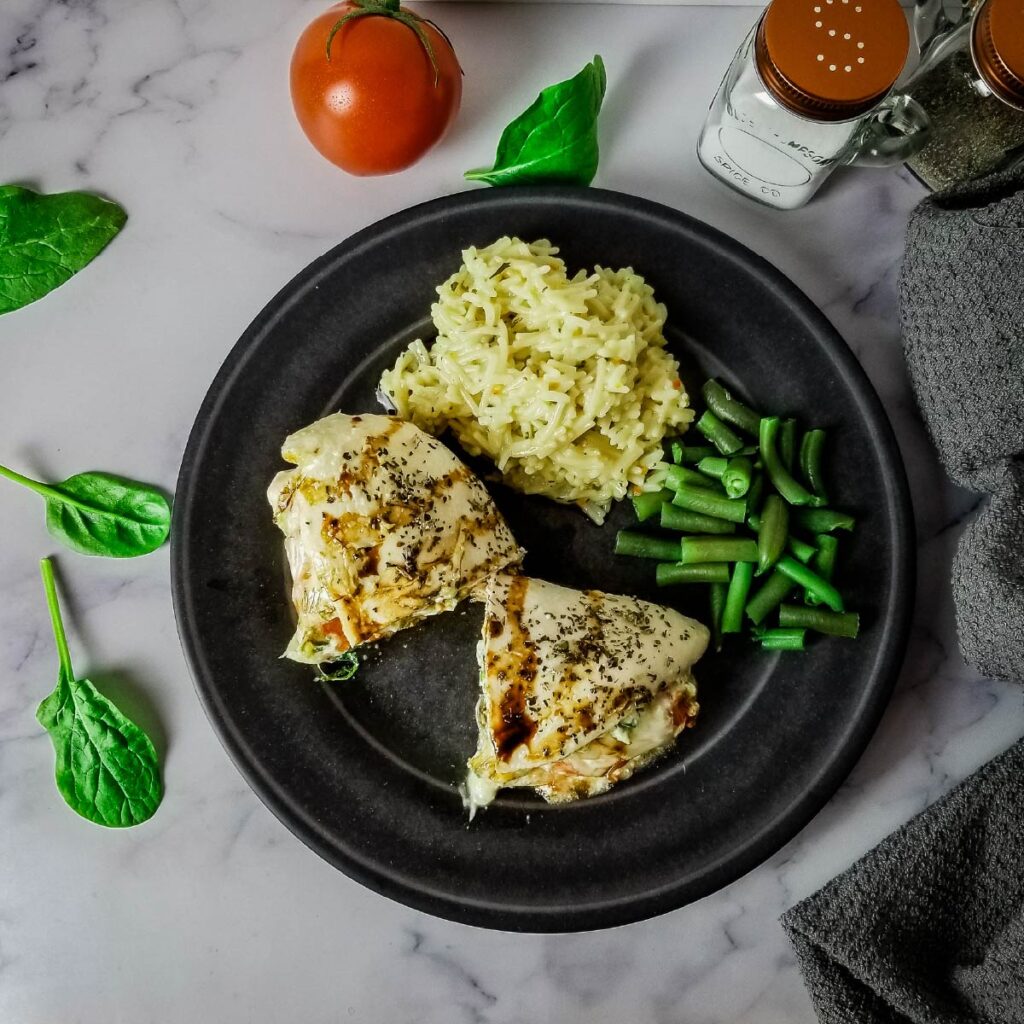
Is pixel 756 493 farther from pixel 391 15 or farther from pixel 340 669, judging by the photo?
pixel 391 15

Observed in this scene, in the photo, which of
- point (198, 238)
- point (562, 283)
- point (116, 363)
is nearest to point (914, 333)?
point (562, 283)

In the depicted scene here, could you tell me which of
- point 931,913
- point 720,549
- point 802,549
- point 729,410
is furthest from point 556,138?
point 931,913

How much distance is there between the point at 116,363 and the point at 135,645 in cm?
86

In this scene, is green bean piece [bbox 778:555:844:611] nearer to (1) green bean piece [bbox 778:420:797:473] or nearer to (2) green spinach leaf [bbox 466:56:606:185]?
(1) green bean piece [bbox 778:420:797:473]

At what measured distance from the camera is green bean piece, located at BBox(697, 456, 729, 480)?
2.73 meters

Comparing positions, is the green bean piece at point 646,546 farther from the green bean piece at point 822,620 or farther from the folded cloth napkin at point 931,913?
the folded cloth napkin at point 931,913

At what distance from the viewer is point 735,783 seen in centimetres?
281

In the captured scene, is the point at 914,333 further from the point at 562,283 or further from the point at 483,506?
the point at 483,506

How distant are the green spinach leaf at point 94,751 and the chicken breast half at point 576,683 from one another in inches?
40.1

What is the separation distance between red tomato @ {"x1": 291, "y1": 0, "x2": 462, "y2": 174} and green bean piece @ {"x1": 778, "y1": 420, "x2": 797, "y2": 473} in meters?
1.30

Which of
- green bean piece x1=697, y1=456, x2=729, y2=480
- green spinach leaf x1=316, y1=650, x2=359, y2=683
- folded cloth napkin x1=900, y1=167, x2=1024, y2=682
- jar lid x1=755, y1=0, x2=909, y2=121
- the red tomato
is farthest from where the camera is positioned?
green spinach leaf x1=316, y1=650, x2=359, y2=683

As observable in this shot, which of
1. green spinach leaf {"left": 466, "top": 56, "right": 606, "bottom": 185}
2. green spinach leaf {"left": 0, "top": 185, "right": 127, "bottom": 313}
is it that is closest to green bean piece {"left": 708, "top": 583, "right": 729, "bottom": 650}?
green spinach leaf {"left": 466, "top": 56, "right": 606, "bottom": 185}

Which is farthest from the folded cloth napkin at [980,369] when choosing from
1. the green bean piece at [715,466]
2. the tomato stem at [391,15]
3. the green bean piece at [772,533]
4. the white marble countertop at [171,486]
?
the tomato stem at [391,15]

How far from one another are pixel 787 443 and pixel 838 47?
1.03m
